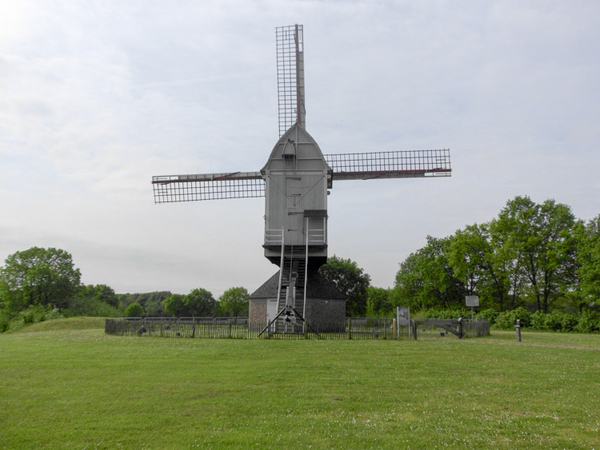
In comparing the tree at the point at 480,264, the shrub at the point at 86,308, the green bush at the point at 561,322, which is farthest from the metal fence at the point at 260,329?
the shrub at the point at 86,308

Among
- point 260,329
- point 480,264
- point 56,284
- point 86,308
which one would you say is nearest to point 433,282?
point 480,264

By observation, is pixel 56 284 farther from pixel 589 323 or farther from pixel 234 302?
pixel 589 323

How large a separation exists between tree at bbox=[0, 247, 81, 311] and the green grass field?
51042 mm

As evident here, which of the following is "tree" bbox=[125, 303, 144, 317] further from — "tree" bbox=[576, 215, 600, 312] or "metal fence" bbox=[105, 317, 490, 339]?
"tree" bbox=[576, 215, 600, 312]

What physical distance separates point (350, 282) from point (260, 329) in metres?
41.2

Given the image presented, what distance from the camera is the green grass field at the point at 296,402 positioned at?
6949 millimetres

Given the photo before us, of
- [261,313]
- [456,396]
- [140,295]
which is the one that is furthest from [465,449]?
[140,295]

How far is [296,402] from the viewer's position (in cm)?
915

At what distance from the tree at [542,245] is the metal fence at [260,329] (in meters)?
21.4

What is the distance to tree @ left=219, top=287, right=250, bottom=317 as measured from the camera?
107 meters

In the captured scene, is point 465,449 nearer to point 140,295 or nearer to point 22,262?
point 22,262

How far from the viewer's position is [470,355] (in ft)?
→ 53.9

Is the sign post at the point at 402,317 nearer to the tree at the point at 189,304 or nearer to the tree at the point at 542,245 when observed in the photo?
the tree at the point at 542,245

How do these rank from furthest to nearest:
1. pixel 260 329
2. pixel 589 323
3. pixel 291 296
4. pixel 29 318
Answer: pixel 29 318 → pixel 589 323 → pixel 291 296 → pixel 260 329
